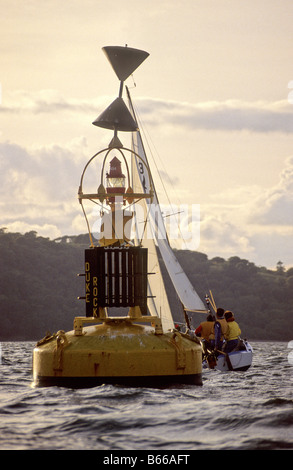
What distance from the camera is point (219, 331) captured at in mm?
28828

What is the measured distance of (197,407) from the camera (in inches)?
628

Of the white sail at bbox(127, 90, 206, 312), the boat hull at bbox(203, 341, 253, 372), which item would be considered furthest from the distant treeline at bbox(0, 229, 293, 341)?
the boat hull at bbox(203, 341, 253, 372)

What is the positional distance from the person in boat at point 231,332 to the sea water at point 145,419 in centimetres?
913

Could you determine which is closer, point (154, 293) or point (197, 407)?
point (197, 407)

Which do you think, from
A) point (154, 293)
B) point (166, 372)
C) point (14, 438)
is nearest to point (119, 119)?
point (166, 372)

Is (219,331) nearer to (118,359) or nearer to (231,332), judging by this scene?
(231,332)

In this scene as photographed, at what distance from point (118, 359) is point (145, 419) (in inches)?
123

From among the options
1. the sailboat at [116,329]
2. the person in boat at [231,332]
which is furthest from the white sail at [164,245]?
the sailboat at [116,329]

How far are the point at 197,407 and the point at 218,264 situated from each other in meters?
132

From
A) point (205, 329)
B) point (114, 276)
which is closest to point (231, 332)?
point (205, 329)

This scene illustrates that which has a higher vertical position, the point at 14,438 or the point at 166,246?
the point at 166,246

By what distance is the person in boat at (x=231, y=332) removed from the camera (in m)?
28.8
